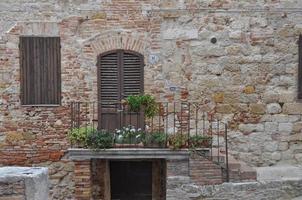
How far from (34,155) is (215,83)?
173 inches

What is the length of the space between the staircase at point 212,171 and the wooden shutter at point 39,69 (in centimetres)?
358

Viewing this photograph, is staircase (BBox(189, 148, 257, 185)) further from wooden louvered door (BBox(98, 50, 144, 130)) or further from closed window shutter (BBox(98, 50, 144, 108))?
closed window shutter (BBox(98, 50, 144, 108))

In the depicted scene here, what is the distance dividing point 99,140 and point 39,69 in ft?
8.15

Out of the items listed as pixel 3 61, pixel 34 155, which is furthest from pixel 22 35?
pixel 34 155

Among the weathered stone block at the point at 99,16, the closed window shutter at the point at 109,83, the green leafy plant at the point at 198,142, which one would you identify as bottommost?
the green leafy plant at the point at 198,142

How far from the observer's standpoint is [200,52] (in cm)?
1060

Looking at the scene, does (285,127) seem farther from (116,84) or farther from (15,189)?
(15,189)

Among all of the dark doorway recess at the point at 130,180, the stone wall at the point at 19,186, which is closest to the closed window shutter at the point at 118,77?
the dark doorway recess at the point at 130,180

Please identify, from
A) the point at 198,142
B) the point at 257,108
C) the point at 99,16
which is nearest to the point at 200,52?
the point at 257,108

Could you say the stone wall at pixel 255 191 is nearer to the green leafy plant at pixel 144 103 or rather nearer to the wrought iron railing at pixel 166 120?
the green leafy plant at pixel 144 103

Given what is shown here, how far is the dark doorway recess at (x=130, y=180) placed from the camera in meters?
11.5

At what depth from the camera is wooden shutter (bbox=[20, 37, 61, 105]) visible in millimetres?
10586

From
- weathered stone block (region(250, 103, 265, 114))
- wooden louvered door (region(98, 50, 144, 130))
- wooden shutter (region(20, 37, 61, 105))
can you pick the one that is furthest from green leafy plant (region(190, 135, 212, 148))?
wooden shutter (region(20, 37, 61, 105))

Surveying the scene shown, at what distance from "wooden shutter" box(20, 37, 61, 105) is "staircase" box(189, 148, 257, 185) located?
3.58 metres
